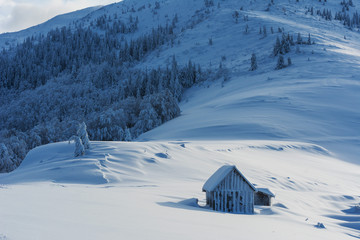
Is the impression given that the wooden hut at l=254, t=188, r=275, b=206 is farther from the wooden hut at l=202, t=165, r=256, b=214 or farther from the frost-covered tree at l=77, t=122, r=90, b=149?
the frost-covered tree at l=77, t=122, r=90, b=149

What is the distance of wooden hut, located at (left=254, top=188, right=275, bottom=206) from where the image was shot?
53.6 ft

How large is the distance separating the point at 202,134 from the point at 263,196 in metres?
19.6

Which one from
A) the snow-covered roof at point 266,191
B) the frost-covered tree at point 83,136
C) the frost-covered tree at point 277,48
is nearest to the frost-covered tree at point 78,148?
the frost-covered tree at point 83,136

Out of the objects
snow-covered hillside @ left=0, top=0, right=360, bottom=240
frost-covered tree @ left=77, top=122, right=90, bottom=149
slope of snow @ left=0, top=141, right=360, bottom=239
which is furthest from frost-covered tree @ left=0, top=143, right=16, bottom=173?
frost-covered tree @ left=77, top=122, right=90, bottom=149

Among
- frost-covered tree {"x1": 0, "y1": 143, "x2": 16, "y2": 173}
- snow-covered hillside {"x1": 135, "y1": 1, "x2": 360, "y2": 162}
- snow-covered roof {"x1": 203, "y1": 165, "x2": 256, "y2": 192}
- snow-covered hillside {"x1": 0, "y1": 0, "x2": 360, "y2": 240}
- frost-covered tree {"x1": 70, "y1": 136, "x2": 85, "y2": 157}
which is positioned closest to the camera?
snow-covered hillside {"x1": 0, "y1": 0, "x2": 360, "y2": 240}

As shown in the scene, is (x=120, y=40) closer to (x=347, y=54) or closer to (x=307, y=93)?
(x=347, y=54)

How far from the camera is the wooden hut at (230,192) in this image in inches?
581

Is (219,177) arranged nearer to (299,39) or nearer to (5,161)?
(5,161)

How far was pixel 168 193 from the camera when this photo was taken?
15609mm

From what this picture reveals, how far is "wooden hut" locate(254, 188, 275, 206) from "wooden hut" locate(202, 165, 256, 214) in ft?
4.30

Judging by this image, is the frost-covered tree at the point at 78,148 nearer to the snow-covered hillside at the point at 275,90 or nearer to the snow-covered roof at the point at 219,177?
the snow-covered roof at the point at 219,177

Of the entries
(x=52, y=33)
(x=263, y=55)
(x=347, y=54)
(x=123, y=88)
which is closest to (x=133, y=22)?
(x=52, y=33)

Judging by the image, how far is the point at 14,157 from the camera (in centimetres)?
4144

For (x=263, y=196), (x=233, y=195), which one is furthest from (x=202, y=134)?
(x=233, y=195)
